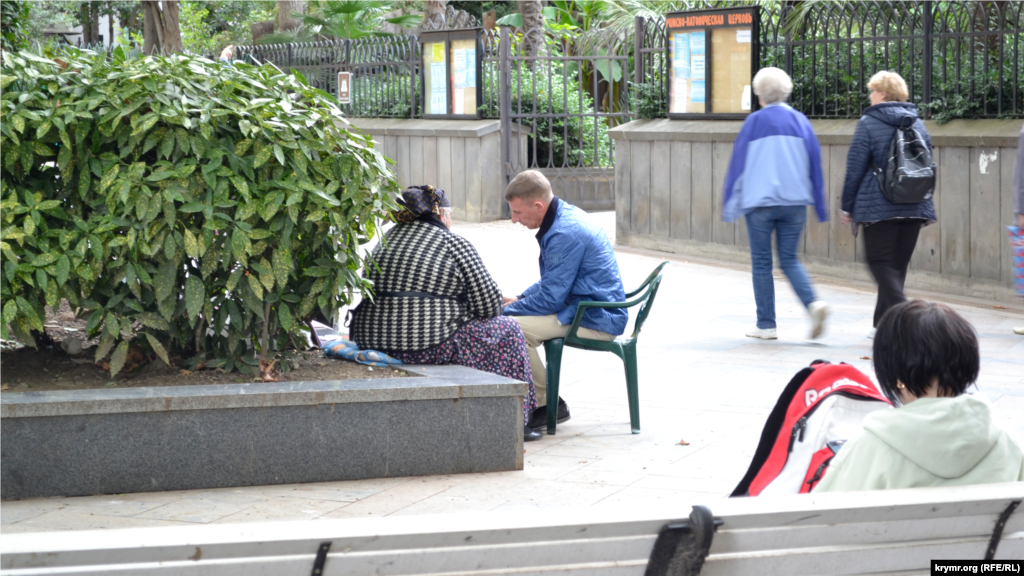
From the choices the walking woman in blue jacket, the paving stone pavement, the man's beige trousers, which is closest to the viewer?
the paving stone pavement

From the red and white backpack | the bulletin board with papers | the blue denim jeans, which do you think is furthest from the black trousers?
the bulletin board with papers

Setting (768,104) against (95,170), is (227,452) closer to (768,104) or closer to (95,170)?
(95,170)

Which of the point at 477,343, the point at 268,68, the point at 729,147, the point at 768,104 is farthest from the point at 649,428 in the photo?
the point at 729,147

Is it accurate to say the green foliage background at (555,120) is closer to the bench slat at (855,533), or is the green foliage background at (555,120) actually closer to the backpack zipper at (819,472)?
the backpack zipper at (819,472)

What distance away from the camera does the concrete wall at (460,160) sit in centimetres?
1502

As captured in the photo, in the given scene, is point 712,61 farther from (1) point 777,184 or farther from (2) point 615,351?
(2) point 615,351

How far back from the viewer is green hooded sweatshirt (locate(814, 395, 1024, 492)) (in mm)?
2262

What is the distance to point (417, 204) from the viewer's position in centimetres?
499

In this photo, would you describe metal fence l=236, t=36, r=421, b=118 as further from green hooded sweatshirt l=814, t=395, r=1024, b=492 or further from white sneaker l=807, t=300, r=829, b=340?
green hooded sweatshirt l=814, t=395, r=1024, b=492

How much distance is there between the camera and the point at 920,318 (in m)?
2.34

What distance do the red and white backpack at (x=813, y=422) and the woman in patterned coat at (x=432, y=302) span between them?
236 centimetres

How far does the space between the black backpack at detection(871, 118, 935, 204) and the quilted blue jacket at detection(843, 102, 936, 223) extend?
0.04m

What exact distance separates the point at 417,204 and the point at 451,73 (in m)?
10.8

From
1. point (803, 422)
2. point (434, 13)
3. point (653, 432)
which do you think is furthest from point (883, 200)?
point (434, 13)
